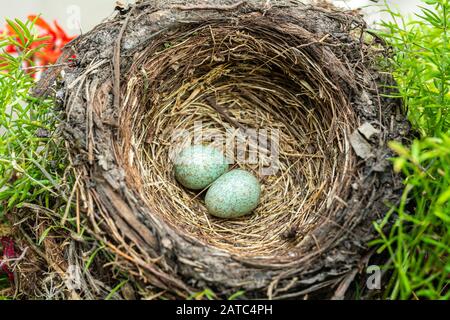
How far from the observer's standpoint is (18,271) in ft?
4.89

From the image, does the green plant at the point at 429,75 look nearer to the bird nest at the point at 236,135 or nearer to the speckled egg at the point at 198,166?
the bird nest at the point at 236,135

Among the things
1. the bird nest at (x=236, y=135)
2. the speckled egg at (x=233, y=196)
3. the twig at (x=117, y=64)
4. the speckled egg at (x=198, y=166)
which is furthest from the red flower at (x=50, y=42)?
the speckled egg at (x=233, y=196)

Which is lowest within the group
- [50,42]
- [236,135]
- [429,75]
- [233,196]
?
[233,196]

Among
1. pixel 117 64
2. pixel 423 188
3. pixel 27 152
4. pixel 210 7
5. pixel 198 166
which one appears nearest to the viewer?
pixel 423 188

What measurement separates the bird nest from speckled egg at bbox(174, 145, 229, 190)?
6 cm

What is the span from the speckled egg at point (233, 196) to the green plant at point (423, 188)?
586mm

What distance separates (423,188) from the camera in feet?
4.32

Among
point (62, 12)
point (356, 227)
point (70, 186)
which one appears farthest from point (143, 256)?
point (62, 12)

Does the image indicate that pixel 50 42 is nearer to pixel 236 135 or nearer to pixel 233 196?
pixel 236 135

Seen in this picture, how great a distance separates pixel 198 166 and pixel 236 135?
303 mm

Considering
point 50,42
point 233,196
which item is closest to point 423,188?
point 233,196

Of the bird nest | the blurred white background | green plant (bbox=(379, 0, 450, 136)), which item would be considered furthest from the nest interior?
the blurred white background
